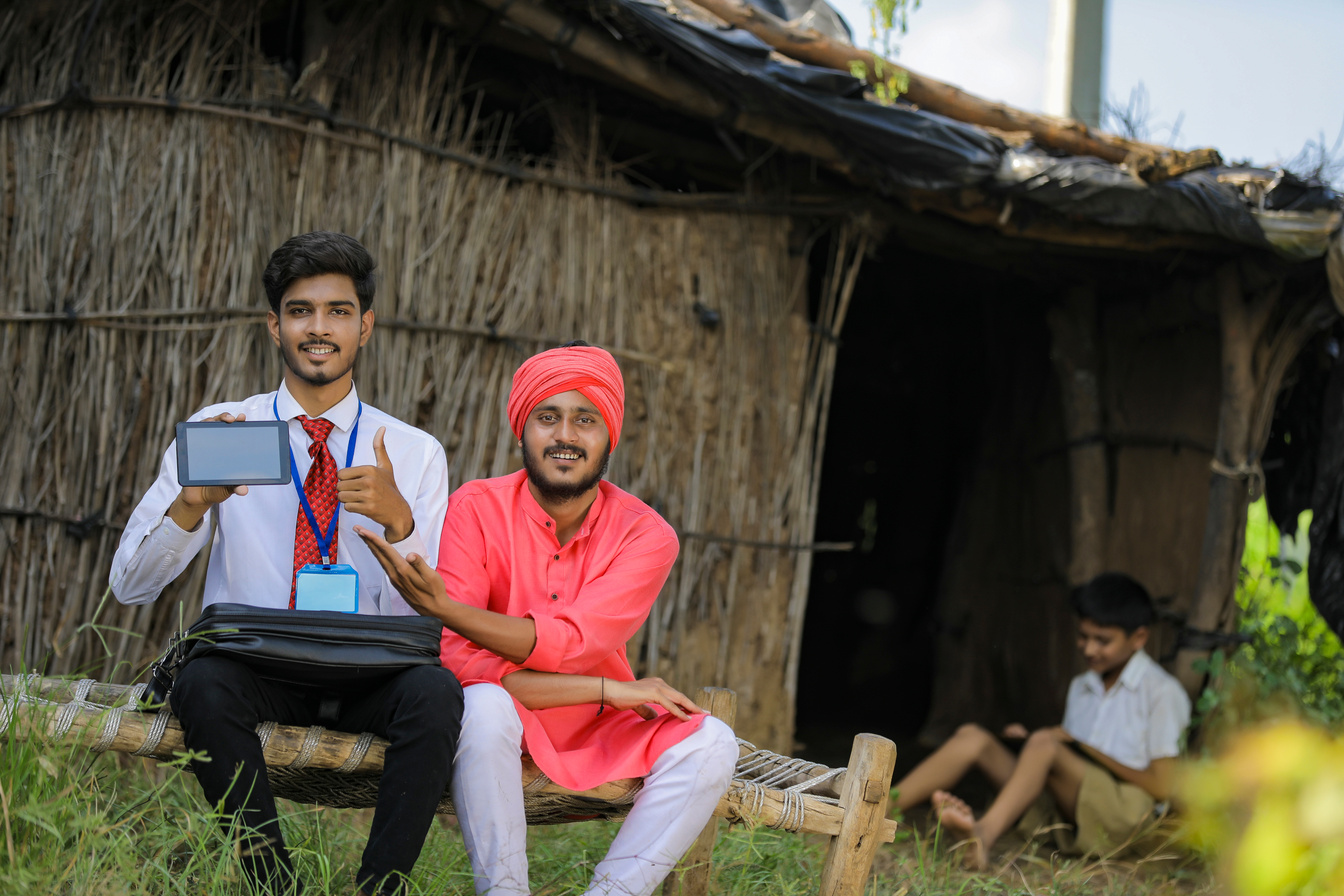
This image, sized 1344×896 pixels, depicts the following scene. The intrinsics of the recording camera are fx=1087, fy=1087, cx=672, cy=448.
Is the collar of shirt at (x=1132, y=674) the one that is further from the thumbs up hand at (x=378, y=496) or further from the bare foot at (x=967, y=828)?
the thumbs up hand at (x=378, y=496)

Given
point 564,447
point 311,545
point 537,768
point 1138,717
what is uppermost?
point 564,447

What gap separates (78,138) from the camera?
345 centimetres

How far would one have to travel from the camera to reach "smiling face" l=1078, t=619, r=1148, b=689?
3990 millimetres

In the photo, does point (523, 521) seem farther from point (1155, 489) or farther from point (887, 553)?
point (887, 553)

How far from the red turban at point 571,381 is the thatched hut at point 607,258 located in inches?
48.1

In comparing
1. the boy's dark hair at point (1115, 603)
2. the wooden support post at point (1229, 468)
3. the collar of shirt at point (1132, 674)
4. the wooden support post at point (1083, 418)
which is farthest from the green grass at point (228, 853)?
the wooden support post at point (1083, 418)

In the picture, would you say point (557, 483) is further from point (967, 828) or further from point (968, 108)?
point (968, 108)

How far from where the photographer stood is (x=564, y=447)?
7.68 ft

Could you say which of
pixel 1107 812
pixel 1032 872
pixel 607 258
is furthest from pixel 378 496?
pixel 1107 812

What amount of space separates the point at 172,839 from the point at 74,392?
1824 mm

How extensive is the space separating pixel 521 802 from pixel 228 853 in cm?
51

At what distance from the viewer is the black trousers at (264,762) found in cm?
189

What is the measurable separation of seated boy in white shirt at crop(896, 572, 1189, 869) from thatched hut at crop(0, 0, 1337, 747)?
0.45 meters

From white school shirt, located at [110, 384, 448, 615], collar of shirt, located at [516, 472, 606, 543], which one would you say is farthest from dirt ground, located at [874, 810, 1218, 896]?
white school shirt, located at [110, 384, 448, 615]
